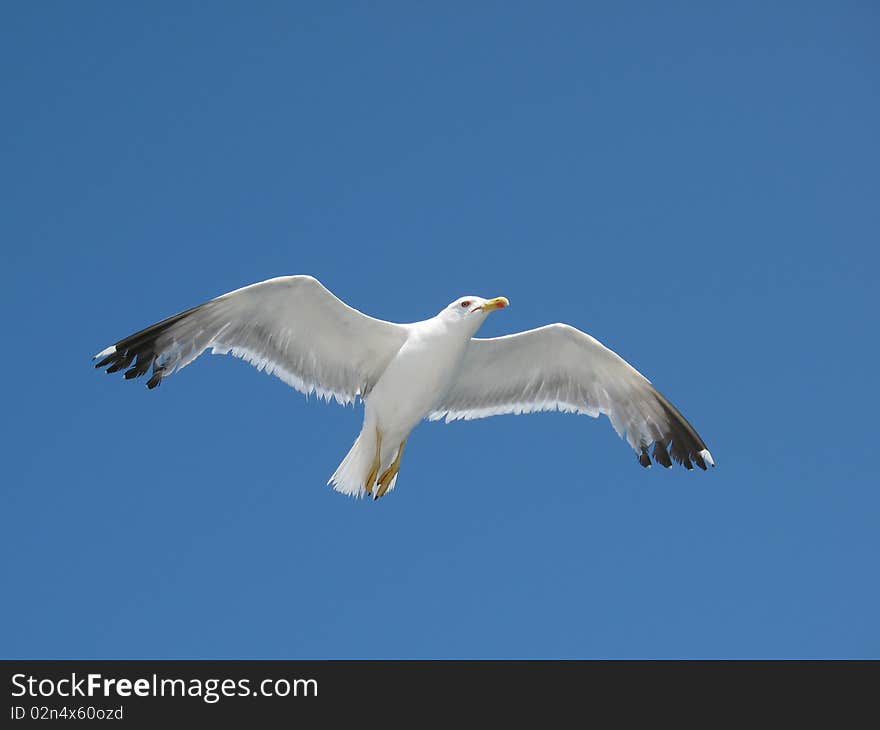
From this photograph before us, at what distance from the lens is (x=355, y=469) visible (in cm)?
902

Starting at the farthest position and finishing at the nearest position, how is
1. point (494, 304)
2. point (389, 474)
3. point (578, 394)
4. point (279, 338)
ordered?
1. point (578, 394)
2. point (389, 474)
3. point (279, 338)
4. point (494, 304)

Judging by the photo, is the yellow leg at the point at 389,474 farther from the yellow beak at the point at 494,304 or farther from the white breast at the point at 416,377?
the yellow beak at the point at 494,304

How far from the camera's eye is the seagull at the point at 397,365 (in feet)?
28.1

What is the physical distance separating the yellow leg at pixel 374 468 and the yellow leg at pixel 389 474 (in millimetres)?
75

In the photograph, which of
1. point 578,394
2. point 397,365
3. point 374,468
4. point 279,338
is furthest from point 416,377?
point 578,394

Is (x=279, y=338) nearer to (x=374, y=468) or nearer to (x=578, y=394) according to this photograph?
(x=374, y=468)

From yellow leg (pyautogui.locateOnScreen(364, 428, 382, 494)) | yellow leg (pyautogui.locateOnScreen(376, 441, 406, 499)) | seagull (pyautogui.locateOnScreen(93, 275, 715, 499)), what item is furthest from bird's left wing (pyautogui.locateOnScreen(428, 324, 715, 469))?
yellow leg (pyautogui.locateOnScreen(364, 428, 382, 494))

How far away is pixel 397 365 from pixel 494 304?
1.00 meters

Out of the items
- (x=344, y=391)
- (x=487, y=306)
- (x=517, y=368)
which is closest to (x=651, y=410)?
(x=517, y=368)

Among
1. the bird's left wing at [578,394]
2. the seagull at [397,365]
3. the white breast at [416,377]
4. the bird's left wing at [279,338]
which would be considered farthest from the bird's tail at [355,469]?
the bird's left wing at [578,394]

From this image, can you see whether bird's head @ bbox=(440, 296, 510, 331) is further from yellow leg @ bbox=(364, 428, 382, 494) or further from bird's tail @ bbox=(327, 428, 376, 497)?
bird's tail @ bbox=(327, 428, 376, 497)

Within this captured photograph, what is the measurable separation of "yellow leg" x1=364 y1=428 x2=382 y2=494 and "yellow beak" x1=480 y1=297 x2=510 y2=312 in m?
1.49

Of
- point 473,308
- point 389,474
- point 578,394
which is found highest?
point 473,308

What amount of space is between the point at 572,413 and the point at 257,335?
314cm
